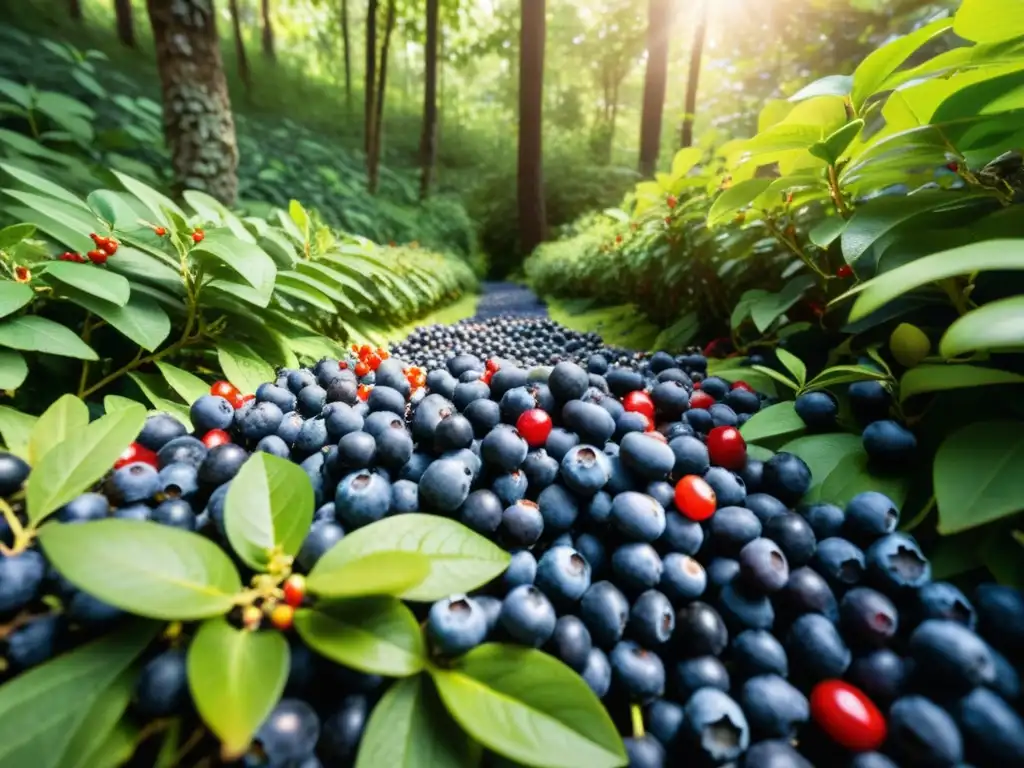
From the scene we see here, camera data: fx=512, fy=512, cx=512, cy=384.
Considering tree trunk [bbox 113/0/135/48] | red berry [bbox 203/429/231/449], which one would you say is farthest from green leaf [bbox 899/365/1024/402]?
tree trunk [bbox 113/0/135/48]

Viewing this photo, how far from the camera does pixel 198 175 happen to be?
320cm

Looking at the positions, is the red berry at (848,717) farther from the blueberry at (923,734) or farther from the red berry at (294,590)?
the red berry at (294,590)

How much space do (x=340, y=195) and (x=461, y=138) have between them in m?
13.5

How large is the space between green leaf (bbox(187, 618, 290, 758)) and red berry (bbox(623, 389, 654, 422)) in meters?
0.73

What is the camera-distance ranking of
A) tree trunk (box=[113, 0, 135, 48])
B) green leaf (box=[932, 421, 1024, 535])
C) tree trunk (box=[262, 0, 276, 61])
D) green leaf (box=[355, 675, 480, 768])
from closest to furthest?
green leaf (box=[355, 675, 480, 768]), green leaf (box=[932, 421, 1024, 535]), tree trunk (box=[113, 0, 135, 48]), tree trunk (box=[262, 0, 276, 61])

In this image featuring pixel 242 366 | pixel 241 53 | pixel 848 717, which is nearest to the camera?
pixel 848 717

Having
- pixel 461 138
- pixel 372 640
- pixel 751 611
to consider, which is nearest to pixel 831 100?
pixel 751 611

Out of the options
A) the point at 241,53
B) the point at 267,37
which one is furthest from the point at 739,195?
the point at 267,37

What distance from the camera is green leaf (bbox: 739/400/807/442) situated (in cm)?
96

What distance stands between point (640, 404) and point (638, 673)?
0.53 m

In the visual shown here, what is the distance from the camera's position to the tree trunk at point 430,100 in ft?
34.7

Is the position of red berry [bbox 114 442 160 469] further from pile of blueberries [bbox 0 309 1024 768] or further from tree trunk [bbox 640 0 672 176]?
tree trunk [bbox 640 0 672 176]

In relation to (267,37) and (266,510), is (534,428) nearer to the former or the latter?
(266,510)

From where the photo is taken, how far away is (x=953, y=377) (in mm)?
717
